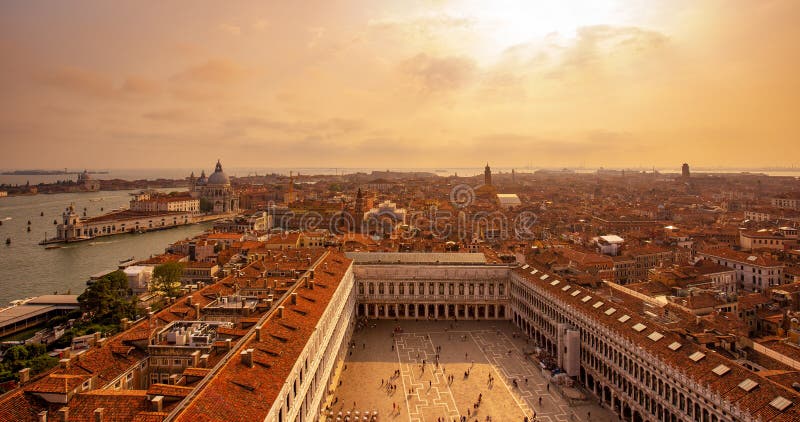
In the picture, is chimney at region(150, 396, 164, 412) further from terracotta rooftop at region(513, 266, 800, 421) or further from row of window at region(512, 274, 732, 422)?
row of window at region(512, 274, 732, 422)

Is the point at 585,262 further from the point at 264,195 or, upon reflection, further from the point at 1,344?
the point at 264,195

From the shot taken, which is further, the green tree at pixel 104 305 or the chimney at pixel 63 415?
the green tree at pixel 104 305

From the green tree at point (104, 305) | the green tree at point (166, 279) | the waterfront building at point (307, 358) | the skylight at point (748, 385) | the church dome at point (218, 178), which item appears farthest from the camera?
the church dome at point (218, 178)

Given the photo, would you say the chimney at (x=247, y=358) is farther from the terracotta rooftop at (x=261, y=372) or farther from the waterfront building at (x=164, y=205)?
the waterfront building at (x=164, y=205)

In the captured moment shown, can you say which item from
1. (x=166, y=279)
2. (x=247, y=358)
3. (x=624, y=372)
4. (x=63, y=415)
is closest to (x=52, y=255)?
(x=166, y=279)

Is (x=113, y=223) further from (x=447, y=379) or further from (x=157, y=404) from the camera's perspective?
(x=157, y=404)

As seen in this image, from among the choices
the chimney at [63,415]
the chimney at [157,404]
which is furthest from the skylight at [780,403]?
the chimney at [63,415]
